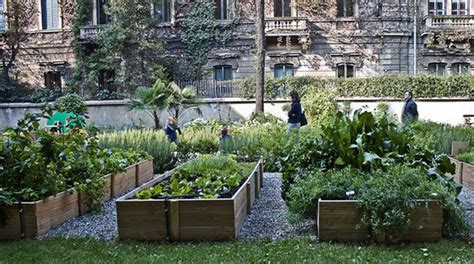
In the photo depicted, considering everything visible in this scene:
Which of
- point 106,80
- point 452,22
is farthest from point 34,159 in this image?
point 452,22

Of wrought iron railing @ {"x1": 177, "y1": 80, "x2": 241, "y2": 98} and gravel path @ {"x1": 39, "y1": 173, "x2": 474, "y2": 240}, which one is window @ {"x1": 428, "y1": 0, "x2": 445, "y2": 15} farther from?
gravel path @ {"x1": 39, "y1": 173, "x2": 474, "y2": 240}

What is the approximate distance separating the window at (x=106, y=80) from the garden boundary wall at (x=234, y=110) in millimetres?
4444

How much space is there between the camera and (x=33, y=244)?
18.2 ft

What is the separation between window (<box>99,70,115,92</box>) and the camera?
2908cm

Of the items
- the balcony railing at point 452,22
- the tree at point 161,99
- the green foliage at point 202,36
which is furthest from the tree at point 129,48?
the balcony railing at point 452,22

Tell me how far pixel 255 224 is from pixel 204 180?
0.95m

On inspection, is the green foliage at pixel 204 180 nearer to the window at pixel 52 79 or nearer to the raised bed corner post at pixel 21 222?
the raised bed corner post at pixel 21 222

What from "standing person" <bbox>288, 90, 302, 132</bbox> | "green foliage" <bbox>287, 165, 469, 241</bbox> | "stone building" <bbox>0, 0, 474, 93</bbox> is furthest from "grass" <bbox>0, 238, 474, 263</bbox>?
"stone building" <bbox>0, 0, 474, 93</bbox>

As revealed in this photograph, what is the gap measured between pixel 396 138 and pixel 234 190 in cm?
233

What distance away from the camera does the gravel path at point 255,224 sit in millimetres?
6005

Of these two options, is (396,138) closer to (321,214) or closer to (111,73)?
(321,214)

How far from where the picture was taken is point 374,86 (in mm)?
24375

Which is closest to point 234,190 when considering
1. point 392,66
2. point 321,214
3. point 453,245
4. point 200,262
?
point 321,214

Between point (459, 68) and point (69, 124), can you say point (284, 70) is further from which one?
point (69, 124)
